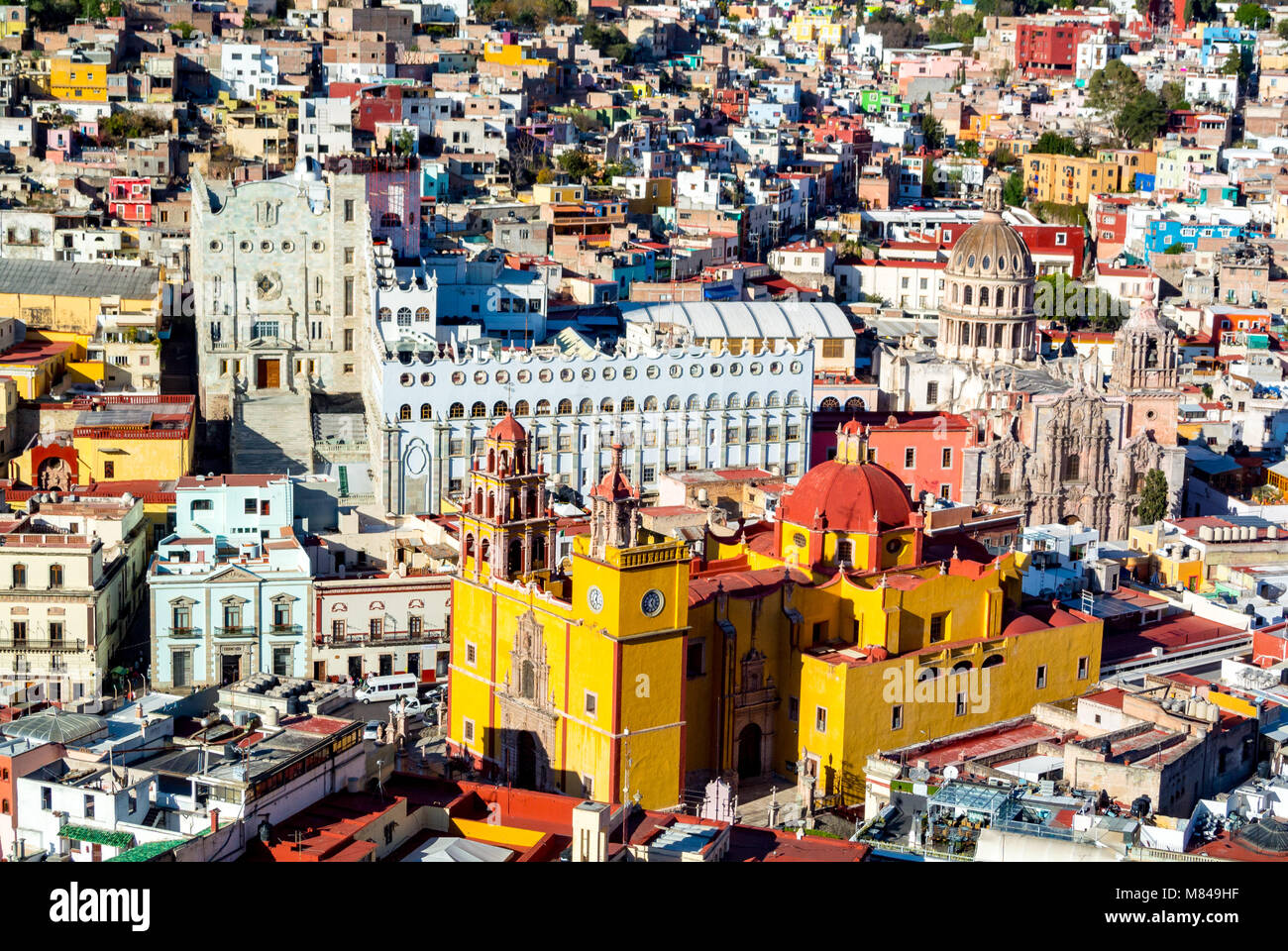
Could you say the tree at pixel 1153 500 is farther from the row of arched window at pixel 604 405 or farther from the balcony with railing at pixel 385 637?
the balcony with railing at pixel 385 637

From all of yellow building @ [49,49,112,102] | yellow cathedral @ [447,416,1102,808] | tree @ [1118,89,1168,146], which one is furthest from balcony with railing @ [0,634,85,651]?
tree @ [1118,89,1168,146]

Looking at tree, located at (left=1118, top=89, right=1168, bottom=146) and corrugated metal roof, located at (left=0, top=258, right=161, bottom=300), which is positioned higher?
tree, located at (left=1118, top=89, right=1168, bottom=146)

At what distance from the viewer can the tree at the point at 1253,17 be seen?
185250mm

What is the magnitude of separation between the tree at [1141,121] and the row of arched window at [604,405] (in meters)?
86.5

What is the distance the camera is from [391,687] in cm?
5103

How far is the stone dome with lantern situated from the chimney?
4537 centimetres

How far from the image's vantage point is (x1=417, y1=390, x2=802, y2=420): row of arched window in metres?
63.0

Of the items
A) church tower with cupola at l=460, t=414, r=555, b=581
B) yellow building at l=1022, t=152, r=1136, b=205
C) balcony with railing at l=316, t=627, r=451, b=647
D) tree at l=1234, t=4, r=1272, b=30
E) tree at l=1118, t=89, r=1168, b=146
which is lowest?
balcony with railing at l=316, t=627, r=451, b=647

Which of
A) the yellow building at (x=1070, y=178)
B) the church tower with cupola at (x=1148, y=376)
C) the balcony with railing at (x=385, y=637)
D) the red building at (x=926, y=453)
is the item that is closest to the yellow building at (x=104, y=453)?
the balcony with railing at (x=385, y=637)

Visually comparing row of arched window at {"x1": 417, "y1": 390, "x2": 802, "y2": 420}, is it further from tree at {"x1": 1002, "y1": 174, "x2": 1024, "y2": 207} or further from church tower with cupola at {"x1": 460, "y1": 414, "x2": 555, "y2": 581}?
tree at {"x1": 1002, "y1": 174, "x2": 1024, "y2": 207}

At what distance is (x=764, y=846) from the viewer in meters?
38.1

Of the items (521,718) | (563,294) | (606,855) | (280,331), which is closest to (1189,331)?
(563,294)

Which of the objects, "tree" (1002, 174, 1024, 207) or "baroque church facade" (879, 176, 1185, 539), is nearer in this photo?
"baroque church facade" (879, 176, 1185, 539)
